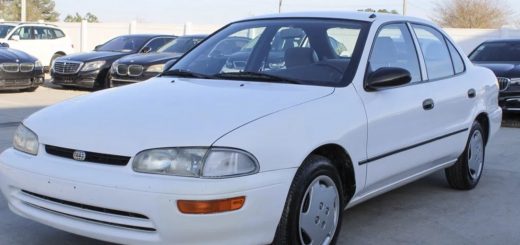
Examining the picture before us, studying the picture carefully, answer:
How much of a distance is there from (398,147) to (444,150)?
2.87ft

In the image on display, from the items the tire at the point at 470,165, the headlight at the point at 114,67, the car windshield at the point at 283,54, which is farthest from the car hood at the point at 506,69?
the headlight at the point at 114,67

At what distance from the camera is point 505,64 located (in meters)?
10.9

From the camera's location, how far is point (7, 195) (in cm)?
373

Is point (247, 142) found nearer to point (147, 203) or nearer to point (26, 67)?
point (147, 203)

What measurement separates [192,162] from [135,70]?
9.96 meters

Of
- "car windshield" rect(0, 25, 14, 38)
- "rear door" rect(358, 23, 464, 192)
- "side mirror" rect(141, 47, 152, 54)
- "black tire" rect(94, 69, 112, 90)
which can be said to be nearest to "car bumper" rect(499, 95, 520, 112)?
"rear door" rect(358, 23, 464, 192)

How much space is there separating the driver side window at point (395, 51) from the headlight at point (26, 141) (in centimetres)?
226

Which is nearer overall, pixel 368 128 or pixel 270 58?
pixel 368 128

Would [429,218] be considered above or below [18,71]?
above

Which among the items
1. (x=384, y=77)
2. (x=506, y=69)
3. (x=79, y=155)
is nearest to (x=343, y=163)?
(x=384, y=77)

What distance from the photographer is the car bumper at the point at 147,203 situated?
3117 millimetres

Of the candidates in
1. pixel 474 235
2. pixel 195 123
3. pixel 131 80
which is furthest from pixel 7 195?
pixel 131 80

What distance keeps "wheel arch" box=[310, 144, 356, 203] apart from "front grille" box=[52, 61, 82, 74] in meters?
10.9

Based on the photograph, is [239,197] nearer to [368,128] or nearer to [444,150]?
[368,128]
